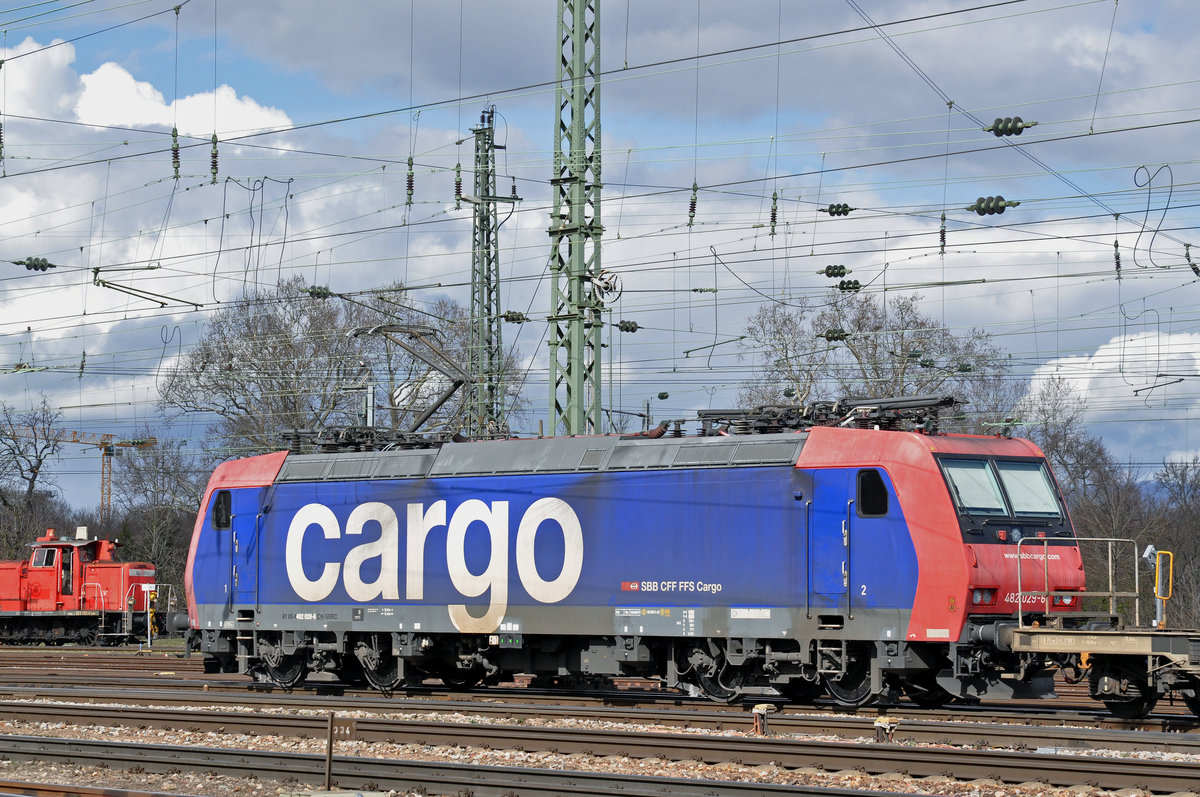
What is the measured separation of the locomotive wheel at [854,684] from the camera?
17656mm

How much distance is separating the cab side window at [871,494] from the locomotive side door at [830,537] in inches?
5.0

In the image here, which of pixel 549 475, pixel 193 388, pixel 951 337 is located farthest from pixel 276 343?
pixel 549 475

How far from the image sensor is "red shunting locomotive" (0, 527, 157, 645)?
43000 mm

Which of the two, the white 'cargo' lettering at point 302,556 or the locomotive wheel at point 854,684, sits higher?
the white 'cargo' lettering at point 302,556

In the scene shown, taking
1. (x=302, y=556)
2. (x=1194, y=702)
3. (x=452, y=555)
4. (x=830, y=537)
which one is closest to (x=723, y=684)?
(x=830, y=537)

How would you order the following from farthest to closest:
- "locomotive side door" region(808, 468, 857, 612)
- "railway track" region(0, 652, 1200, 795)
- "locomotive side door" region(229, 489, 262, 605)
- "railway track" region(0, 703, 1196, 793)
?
1. "locomotive side door" region(229, 489, 262, 605)
2. "locomotive side door" region(808, 468, 857, 612)
3. "railway track" region(0, 652, 1200, 795)
4. "railway track" region(0, 703, 1196, 793)

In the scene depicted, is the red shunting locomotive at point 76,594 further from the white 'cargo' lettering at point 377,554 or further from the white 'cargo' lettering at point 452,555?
the white 'cargo' lettering at point 377,554

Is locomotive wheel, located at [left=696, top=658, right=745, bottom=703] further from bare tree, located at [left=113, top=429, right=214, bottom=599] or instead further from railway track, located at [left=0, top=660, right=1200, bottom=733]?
bare tree, located at [left=113, top=429, right=214, bottom=599]

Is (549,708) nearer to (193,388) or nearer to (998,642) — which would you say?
(998,642)

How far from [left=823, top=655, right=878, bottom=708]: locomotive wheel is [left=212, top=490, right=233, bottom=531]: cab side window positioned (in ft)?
37.9

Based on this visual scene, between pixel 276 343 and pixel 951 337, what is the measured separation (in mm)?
27814

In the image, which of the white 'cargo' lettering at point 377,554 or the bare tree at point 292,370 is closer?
the white 'cargo' lettering at point 377,554

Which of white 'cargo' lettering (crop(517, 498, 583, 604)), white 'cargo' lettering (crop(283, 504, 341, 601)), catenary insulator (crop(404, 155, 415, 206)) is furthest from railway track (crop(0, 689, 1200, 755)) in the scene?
catenary insulator (crop(404, 155, 415, 206))

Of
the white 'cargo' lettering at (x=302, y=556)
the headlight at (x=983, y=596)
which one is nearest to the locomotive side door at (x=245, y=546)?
the white 'cargo' lettering at (x=302, y=556)
